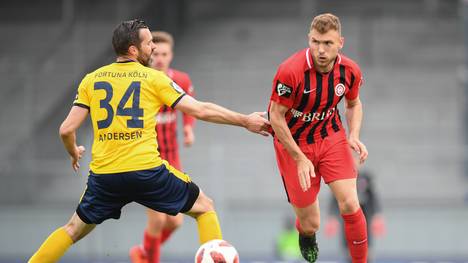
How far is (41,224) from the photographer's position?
1598cm

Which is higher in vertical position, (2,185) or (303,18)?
(303,18)

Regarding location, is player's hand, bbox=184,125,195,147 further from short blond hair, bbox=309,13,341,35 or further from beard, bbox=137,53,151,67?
short blond hair, bbox=309,13,341,35

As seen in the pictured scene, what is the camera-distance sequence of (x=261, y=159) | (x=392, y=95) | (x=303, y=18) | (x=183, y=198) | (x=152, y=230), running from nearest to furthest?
(x=183, y=198) → (x=152, y=230) → (x=261, y=159) → (x=392, y=95) → (x=303, y=18)

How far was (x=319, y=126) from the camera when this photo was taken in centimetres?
799

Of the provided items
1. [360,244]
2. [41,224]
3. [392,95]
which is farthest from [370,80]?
[360,244]

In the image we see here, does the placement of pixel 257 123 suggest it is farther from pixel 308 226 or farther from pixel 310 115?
pixel 308 226

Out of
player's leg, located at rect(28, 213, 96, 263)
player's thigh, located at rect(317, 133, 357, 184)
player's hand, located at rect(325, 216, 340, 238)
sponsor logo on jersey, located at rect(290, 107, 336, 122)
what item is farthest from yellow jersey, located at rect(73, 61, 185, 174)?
player's hand, located at rect(325, 216, 340, 238)

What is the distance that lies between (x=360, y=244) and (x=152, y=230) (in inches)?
100

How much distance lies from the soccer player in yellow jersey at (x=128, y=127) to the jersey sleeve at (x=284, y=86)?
8.4 inches

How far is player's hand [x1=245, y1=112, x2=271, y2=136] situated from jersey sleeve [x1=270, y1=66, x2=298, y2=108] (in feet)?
0.59

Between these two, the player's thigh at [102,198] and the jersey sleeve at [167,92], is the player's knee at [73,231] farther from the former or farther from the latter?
the jersey sleeve at [167,92]

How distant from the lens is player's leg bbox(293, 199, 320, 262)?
27.1 feet

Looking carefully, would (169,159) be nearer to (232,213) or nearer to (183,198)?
(183,198)

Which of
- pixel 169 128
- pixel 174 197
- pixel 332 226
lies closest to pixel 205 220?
pixel 174 197
